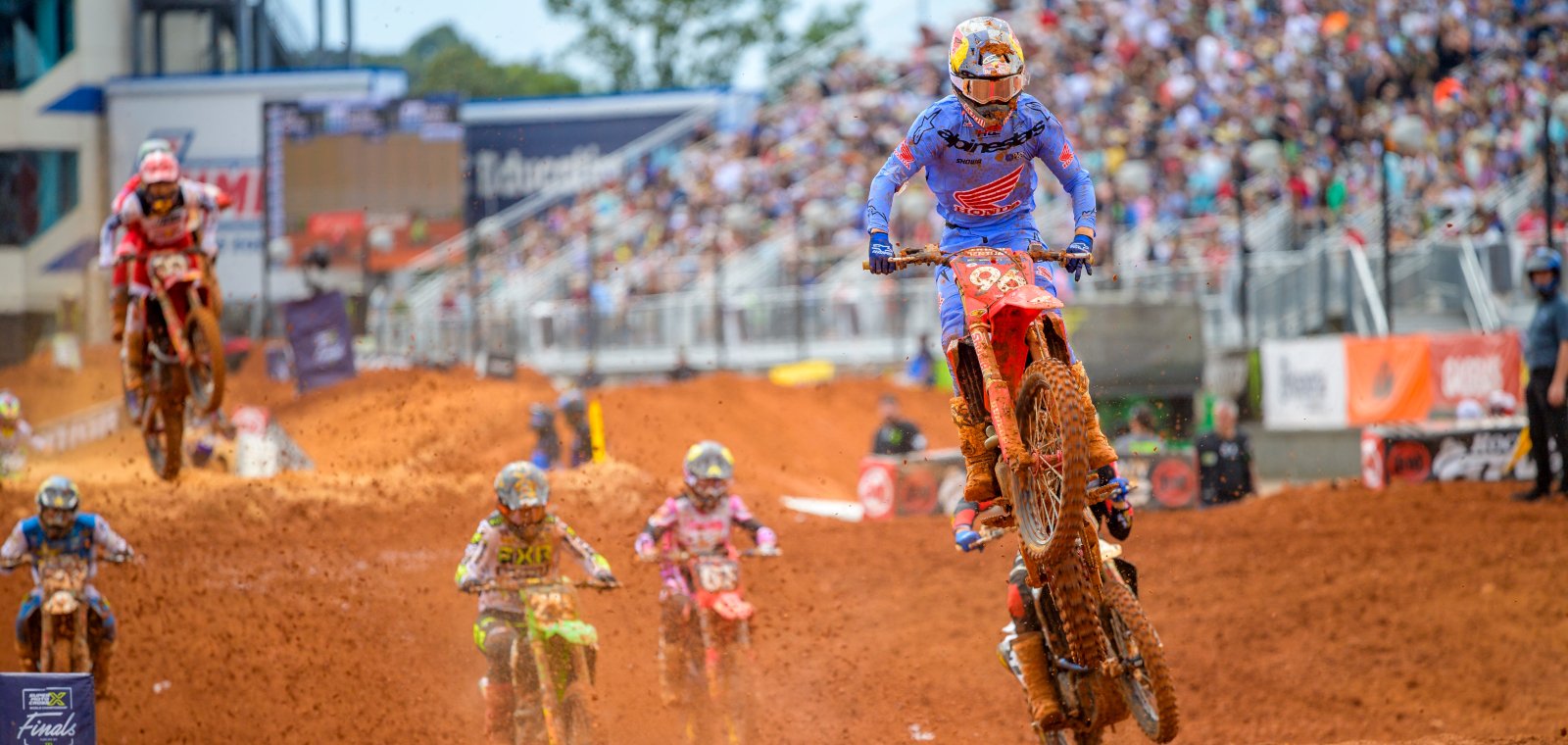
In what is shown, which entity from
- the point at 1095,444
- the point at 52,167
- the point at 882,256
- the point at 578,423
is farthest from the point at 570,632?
the point at 52,167

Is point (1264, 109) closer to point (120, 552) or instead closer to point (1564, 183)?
point (1564, 183)

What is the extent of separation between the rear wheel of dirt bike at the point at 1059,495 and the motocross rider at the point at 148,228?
8.64 meters

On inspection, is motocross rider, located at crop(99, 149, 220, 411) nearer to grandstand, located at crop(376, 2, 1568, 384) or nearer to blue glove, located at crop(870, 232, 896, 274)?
blue glove, located at crop(870, 232, 896, 274)

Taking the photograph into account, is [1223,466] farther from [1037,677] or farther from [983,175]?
[983,175]

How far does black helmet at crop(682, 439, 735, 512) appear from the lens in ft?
46.5

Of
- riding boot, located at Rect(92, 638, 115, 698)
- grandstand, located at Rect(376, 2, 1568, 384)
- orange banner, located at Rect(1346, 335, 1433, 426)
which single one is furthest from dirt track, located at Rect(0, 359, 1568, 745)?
grandstand, located at Rect(376, 2, 1568, 384)

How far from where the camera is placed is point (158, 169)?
14438 millimetres

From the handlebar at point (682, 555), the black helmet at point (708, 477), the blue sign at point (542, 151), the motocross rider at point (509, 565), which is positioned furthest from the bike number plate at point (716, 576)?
the blue sign at point (542, 151)

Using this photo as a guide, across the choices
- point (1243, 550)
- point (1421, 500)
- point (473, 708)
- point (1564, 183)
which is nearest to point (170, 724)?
point (473, 708)

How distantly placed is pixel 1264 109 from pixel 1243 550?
13053 mm

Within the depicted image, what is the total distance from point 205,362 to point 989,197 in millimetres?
8075

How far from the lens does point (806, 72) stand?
38.6 m

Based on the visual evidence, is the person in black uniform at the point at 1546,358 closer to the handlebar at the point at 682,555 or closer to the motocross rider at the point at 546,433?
the handlebar at the point at 682,555

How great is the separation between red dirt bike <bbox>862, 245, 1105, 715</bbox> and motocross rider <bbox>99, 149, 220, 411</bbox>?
8011 millimetres
